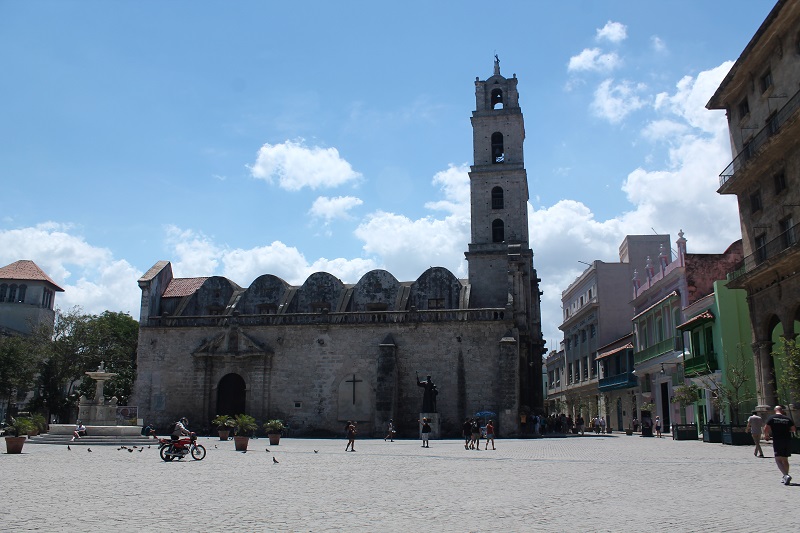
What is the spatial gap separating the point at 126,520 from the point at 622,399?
43776 millimetres

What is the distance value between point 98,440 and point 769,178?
87.1 feet

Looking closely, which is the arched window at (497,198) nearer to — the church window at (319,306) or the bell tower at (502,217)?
the bell tower at (502,217)

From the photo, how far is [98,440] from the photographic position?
25.4 metres

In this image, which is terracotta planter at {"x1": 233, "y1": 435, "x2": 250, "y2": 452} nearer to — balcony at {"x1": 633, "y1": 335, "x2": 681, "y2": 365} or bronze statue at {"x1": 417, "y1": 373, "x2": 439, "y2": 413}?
bronze statue at {"x1": 417, "y1": 373, "x2": 439, "y2": 413}

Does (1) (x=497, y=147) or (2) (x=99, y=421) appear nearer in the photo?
(2) (x=99, y=421)

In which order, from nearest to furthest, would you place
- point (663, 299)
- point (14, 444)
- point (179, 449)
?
point (179, 449), point (14, 444), point (663, 299)

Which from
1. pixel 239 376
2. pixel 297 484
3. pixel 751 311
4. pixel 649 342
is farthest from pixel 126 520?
pixel 649 342

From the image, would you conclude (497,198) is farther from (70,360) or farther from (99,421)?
(70,360)

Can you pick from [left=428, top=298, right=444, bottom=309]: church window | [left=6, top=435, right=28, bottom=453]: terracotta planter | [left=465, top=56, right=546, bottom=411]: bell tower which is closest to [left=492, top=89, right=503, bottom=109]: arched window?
[left=465, top=56, right=546, bottom=411]: bell tower

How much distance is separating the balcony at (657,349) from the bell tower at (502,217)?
5.82m

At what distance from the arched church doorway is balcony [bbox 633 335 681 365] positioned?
2283 cm

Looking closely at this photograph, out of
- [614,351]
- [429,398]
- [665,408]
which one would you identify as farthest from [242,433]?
[614,351]

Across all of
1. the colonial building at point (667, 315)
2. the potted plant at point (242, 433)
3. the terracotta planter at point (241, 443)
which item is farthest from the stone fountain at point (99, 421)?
the colonial building at point (667, 315)

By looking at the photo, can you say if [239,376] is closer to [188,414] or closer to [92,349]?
[188,414]
